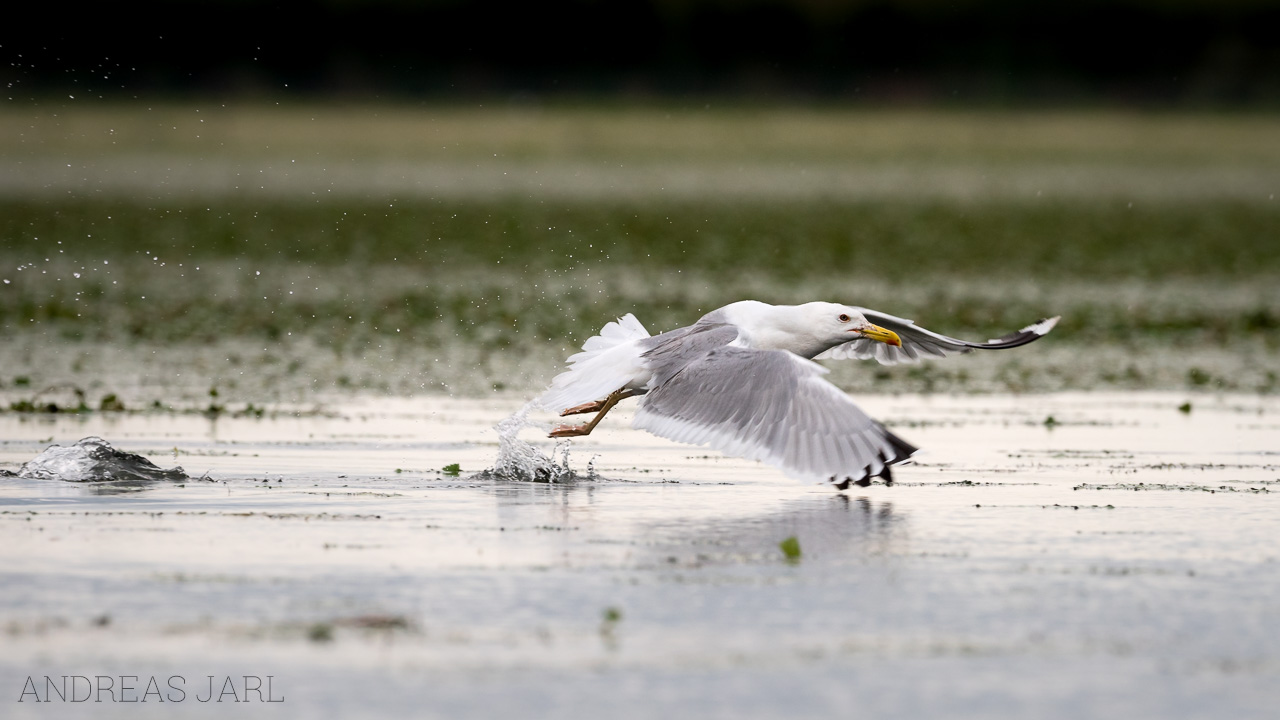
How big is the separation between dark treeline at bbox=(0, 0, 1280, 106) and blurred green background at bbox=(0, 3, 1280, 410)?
43 centimetres

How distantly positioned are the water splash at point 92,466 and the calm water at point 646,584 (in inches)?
6.6

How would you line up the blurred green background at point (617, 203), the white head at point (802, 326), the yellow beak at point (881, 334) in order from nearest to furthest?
the white head at point (802, 326)
the yellow beak at point (881, 334)
the blurred green background at point (617, 203)

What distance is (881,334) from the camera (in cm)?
1176

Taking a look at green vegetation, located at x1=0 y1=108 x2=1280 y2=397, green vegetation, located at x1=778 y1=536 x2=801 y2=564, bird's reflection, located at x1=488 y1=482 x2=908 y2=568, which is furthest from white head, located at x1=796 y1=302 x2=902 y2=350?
green vegetation, located at x1=0 y1=108 x2=1280 y2=397

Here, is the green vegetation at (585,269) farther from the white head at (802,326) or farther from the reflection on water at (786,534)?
the reflection on water at (786,534)

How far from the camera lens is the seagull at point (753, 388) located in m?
10.1

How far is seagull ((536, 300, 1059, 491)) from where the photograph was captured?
10.1 metres

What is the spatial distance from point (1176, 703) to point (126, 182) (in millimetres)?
59946

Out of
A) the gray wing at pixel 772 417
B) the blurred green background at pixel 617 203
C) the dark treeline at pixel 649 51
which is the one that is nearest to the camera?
the gray wing at pixel 772 417

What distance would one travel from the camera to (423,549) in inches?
342

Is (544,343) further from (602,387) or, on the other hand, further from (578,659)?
(578,659)

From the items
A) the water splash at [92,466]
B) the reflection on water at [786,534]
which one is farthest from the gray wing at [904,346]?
the water splash at [92,466]

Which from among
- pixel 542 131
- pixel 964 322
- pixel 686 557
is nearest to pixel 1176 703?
pixel 686 557

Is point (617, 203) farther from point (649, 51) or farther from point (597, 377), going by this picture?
point (649, 51)
